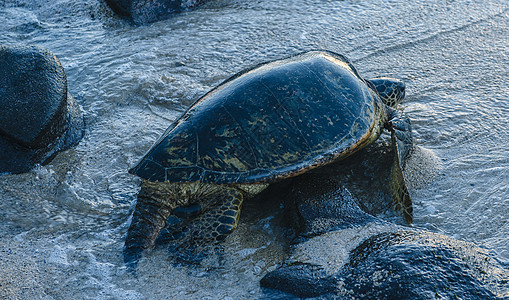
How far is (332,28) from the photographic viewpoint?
564 cm

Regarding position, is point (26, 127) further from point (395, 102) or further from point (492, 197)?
point (492, 197)

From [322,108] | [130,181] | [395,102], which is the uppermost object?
[322,108]

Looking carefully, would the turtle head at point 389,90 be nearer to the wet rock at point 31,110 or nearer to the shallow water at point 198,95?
the shallow water at point 198,95

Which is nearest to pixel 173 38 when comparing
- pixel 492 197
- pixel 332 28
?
pixel 332 28

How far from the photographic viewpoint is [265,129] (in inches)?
120

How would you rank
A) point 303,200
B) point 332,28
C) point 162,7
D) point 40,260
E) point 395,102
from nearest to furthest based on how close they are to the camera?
point 40,260 < point 303,200 < point 395,102 < point 332,28 < point 162,7

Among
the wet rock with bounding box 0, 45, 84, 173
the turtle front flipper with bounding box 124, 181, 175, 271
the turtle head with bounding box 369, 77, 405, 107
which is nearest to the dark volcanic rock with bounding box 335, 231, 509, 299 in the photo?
the turtle front flipper with bounding box 124, 181, 175, 271

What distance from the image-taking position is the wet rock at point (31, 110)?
11.6 ft

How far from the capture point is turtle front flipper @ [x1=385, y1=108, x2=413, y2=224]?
2978 mm

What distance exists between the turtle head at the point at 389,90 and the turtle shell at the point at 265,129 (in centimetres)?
59

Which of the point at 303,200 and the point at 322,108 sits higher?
the point at 322,108

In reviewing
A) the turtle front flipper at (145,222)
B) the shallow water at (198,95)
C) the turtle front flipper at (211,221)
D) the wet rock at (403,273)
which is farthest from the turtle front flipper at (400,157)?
the turtle front flipper at (145,222)

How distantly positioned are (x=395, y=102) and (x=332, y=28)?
2.05 metres

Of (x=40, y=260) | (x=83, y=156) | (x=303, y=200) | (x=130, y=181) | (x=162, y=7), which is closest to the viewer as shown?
(x=40, y=260)
